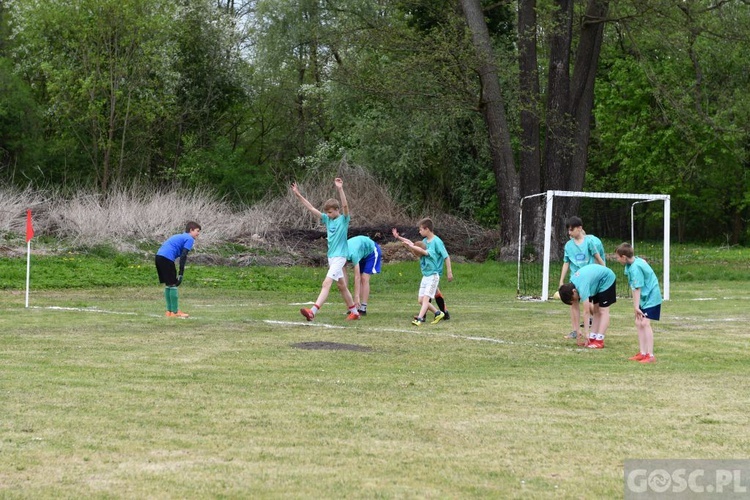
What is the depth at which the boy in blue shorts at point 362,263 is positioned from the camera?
17.3 metres

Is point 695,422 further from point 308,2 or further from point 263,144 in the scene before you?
point 263,144

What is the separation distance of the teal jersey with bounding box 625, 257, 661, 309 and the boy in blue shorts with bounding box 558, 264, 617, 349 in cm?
127

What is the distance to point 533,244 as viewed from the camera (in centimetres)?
3088

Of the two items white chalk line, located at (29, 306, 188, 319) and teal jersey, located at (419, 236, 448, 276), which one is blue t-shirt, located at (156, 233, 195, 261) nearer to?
white chalk line, located at (29, 306, 188, 319)

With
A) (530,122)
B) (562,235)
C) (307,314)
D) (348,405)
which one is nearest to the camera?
(348,405)

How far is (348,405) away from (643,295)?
14.7 ft

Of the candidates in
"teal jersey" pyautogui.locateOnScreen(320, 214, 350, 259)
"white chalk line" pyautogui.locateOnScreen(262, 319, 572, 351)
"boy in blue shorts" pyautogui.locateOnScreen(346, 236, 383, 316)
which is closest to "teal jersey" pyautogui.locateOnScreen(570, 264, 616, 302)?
"white chalk line" pyautogui.locateOnScreen(262, 319, 572, 351)

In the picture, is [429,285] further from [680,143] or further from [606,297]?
[680,143]

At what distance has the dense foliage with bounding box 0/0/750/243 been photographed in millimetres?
30906

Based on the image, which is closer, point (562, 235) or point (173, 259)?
point (173, 259)

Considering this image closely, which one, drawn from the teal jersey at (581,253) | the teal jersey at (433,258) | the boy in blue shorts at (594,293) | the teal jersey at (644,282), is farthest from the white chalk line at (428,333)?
the teal jersey at (644,282)

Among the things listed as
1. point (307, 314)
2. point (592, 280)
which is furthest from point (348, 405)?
point (307, 314)

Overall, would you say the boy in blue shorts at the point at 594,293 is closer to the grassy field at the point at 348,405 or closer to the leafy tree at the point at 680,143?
the grassy field at the point at 348,405

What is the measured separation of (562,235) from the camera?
102ft
